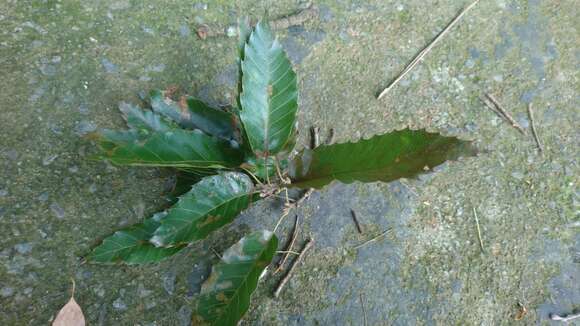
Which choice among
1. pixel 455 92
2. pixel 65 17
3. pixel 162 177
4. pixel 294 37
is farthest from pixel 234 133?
pixel 455 92

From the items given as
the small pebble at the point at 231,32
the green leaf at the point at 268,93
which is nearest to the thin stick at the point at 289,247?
the green leaf at the point at 268,93

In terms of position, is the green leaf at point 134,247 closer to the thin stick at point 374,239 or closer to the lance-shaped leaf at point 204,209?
the lance-shaped leaf at point 204,209

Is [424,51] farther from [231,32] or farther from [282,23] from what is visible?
[231,32]

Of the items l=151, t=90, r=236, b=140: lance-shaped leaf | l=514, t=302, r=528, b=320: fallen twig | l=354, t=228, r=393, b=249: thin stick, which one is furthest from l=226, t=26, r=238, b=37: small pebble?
l=514, t=302, r=528, b=320: fallen twig

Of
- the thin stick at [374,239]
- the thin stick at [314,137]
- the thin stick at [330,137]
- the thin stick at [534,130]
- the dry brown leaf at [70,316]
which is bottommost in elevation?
the thin stick at [534,130]

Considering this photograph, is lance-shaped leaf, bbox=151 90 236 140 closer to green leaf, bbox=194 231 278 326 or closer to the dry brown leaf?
green leaf, bbox=194 231 278 326

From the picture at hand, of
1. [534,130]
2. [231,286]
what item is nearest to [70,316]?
[231,286]

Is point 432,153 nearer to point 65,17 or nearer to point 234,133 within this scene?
point 234,133

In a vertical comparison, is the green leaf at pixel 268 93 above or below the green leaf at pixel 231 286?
above
